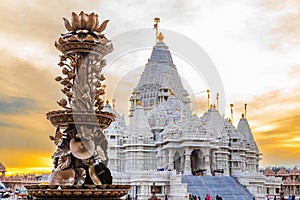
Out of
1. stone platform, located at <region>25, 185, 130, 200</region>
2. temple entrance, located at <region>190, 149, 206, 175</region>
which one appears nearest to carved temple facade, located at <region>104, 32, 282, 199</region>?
temple entrance, located at <region>190, 149, 206, 175</region>

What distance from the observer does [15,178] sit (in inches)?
1751

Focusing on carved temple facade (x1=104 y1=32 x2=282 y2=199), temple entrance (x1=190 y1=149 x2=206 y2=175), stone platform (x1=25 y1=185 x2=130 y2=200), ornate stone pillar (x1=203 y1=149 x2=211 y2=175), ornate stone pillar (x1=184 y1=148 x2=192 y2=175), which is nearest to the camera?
stone platform (x1=25 y1=185 x2=130 y2=200)

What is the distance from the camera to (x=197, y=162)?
42.2 metres

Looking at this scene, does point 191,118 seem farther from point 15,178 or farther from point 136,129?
point 15,178

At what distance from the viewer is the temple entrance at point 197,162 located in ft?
134

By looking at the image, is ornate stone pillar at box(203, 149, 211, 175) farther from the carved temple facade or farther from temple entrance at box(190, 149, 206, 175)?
temple entrance at box(190, 149, 206, 175)

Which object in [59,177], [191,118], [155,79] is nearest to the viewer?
[59,177]

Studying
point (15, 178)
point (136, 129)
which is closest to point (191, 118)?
point (136, 129)

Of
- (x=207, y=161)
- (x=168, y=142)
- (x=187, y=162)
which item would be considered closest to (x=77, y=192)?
(x=187, y=162)

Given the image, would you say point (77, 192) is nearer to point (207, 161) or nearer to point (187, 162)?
point (187, 162)

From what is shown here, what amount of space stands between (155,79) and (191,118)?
29.2 feet

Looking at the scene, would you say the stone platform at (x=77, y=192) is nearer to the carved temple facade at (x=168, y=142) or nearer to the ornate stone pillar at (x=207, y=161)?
the carved temple facade at (x=168, y=142)

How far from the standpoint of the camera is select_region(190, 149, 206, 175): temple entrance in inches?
1604

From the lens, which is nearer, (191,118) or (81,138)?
(81,138)
